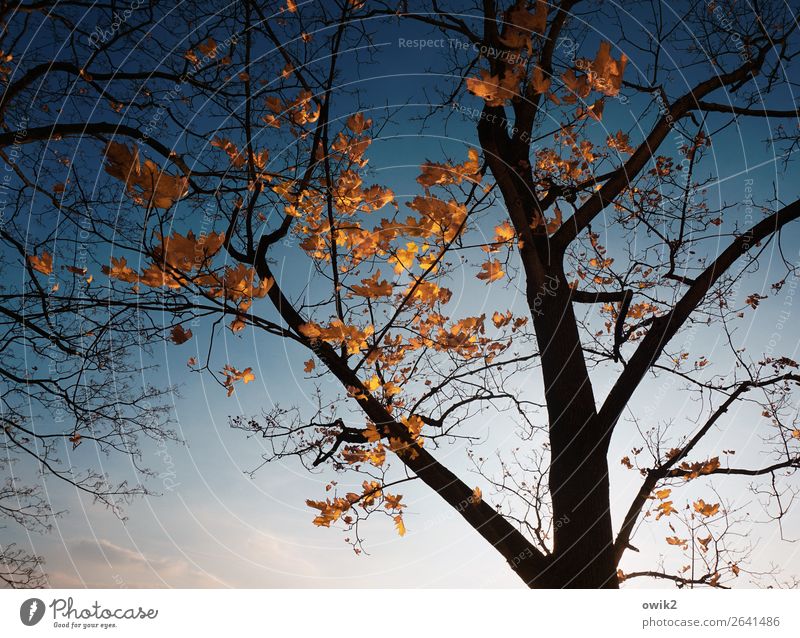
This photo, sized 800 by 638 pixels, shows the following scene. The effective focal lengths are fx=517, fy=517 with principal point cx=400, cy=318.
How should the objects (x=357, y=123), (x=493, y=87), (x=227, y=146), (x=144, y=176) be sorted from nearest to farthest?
(x=144, y=176) < (x=493, y=87) < (x=357, y=123) < (x=227, y=146)

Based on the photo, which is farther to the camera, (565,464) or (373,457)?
(373,457)

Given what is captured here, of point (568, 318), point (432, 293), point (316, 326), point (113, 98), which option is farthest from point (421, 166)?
point (113, 98)

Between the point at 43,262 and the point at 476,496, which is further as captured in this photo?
the point at 476,496

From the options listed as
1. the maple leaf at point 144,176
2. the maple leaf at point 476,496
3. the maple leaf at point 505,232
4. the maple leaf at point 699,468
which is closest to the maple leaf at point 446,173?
the maple leaf at point 505,232

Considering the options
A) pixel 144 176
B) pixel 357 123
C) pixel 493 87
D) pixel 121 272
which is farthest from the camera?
pixel 357 123

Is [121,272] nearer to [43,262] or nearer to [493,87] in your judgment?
[43,262]

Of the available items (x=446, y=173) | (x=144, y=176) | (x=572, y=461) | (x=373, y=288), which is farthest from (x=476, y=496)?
(x=144, y=176)

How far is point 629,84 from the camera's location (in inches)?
173

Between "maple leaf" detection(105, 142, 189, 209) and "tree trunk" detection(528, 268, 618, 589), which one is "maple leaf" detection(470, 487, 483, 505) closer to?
"tree trunk" detection(528, 268, 618, 589)

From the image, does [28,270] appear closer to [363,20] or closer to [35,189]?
[35,189]

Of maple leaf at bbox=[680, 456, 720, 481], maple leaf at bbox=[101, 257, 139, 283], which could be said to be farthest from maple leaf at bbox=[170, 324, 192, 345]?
maple leaf at bbox=[680, 456, 720, 481]

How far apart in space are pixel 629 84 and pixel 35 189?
5066 millimetres
